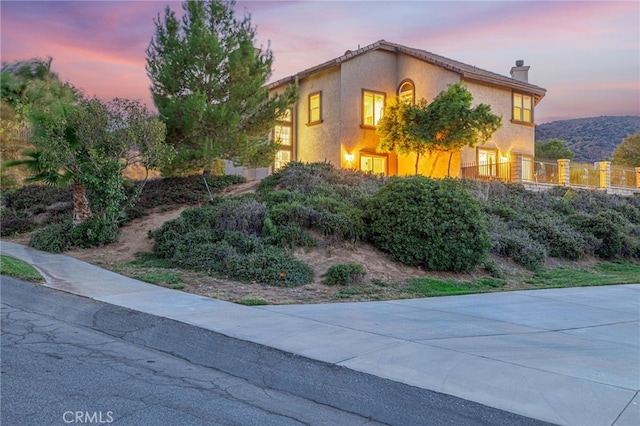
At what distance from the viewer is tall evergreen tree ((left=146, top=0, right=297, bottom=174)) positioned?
18.8m

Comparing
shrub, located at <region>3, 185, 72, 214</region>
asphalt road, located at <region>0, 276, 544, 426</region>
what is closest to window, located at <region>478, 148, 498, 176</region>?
shrub, located at <region>3, 185, 72, 214</region>

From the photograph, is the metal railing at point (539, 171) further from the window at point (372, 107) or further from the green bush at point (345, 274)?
the green bush at point (345, 274)

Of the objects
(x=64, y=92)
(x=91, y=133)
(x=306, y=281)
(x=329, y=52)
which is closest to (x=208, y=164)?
(x=91, y=133)

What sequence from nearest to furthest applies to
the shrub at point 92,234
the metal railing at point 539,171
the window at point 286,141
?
the shrub at point 92,234, the metal railing at point 539,171, the window at point 286,141

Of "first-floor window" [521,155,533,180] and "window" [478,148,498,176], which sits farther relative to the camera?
"window" [478,148,498,176]

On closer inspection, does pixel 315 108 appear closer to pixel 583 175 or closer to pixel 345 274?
pixel 583 175

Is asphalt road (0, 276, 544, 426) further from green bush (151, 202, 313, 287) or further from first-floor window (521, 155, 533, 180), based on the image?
first-floor window (521, 155, 533, 180)

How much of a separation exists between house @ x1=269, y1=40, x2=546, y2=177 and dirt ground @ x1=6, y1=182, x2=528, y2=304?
38.8 ft

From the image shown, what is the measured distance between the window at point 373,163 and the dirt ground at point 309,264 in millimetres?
12261

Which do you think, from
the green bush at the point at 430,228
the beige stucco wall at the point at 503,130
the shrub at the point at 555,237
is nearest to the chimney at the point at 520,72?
the beige stucco wall at the point at 503,130

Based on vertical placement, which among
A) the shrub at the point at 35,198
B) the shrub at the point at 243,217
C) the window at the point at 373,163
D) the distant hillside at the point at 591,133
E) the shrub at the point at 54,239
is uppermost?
the distant hillside at the point at 591,133

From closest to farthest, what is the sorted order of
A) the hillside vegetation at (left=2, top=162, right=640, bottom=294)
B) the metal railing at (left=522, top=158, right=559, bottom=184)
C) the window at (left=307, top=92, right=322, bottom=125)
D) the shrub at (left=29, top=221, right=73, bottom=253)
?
the hillside vegetation at (left=2, top=162, right=640, bottom=294), the shrub at (left=29, top=221, right=73, bottom=253), the metal railing at (left=522, top=158, right=559, bottom=184), the window at (left=307, top=92, right=322, bottom=125)

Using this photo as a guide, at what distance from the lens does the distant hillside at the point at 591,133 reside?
253 feet

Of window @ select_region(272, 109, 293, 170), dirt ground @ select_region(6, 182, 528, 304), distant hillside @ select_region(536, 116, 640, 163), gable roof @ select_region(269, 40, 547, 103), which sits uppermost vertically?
distant hillside @ select_region(536, 116, 640, 163)
